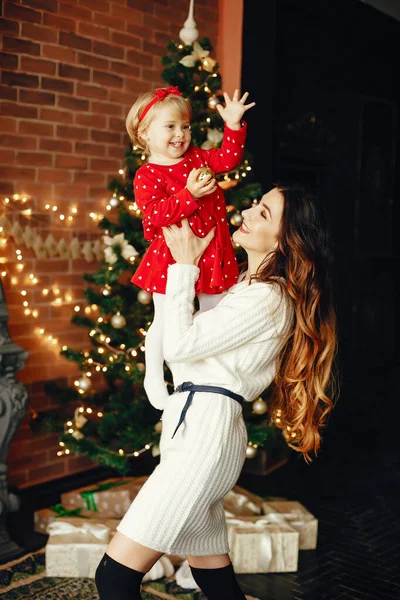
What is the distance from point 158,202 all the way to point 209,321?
0.49 meters

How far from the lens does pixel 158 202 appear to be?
249 centimetres

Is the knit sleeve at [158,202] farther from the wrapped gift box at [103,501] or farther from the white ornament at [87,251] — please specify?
the white ornament at [87,251]

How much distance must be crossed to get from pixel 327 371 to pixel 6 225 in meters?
2.33

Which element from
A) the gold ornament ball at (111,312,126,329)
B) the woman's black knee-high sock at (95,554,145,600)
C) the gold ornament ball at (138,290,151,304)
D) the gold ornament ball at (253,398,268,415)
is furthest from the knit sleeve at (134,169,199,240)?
the gold ornament ball at (253,398,268,415)

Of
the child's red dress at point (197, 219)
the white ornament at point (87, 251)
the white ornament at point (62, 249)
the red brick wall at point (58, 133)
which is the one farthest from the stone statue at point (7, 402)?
the child's red dress at point (197, 219)

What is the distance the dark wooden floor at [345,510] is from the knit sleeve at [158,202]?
5.98ft

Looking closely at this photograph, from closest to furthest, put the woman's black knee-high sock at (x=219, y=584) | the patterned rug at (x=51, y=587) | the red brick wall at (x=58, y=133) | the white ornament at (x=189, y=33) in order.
Answer: the woman's black knee-high sock at (x=219, y=584)
the patterned rug at (x=51, y=587)
the white ornament at (x=189, y=33)
the red brick wall at (x=58, y=133)

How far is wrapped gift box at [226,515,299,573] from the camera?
3.52 metres

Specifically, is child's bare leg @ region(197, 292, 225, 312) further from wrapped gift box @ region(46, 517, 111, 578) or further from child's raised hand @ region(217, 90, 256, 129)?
wrapped gift box @ region(46, 517, 111, 578)

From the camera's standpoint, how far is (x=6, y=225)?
13.5ft

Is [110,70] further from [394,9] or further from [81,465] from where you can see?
[394,9]

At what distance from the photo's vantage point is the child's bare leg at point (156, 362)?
2.70 m

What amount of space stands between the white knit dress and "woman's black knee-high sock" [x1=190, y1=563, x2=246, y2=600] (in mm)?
94

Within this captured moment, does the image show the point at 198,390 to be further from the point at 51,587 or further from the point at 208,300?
the point at 51,587
